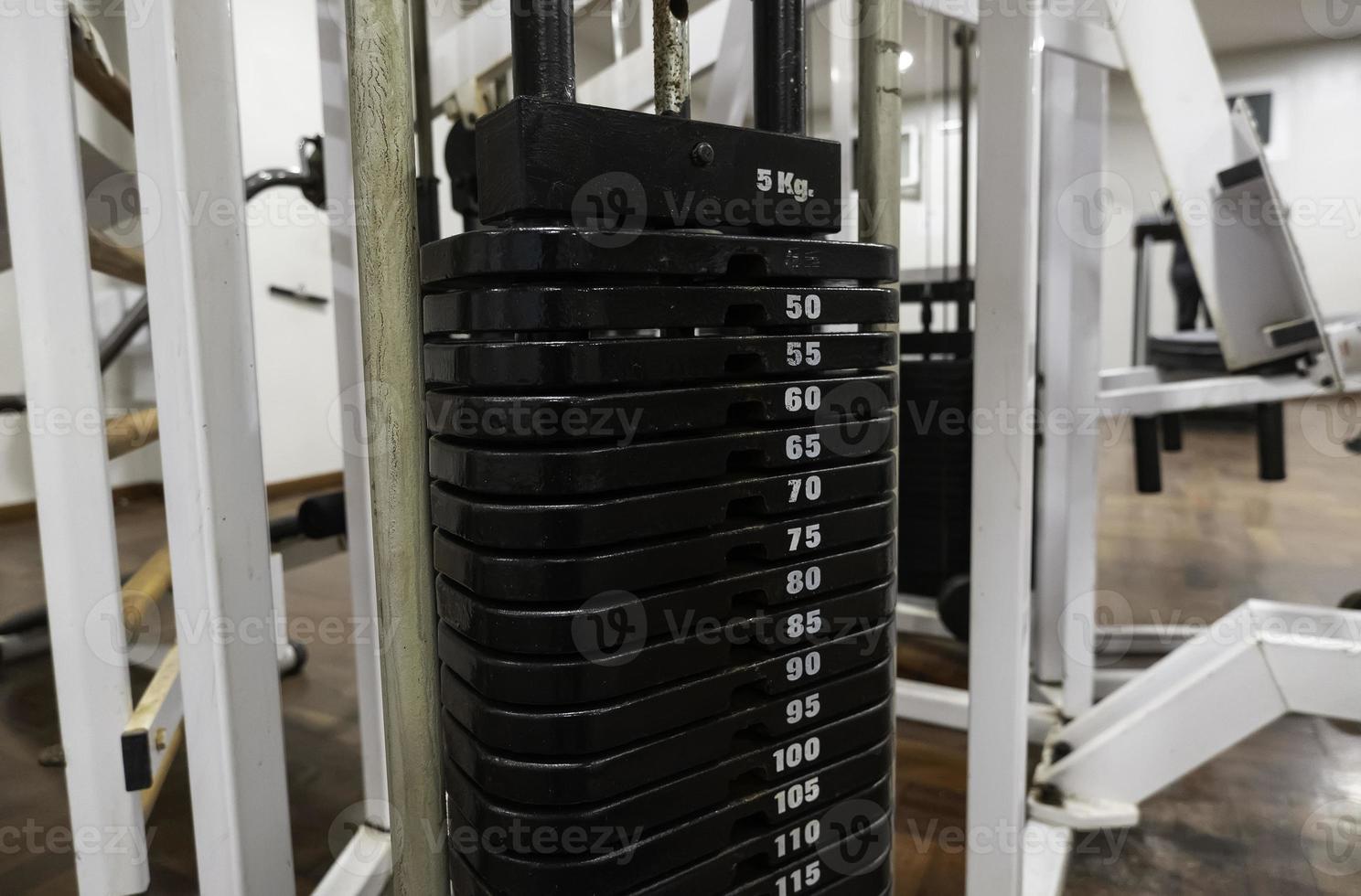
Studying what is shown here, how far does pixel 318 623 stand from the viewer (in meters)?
1.95

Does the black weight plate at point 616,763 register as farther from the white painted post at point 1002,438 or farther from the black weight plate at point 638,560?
the white painted post at point 1002,438

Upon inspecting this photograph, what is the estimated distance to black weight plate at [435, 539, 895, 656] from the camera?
0.42 metres

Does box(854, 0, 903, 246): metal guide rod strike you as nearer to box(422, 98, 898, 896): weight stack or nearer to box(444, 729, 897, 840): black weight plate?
box(422, 98, 898, 896): weight stack

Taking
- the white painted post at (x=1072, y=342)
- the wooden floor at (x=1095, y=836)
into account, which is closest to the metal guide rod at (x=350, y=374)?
the wooden floor at (x=1095, y=836)

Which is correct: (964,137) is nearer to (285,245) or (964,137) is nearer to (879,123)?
(879,123)

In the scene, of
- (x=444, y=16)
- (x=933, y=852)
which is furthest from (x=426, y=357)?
(x=444, y=16)

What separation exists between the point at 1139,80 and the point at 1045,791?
0.94m

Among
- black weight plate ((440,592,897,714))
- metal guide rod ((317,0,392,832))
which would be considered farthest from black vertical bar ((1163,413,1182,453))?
metal guide rod ((317,0,392,832))

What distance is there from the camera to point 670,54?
0.51 meters

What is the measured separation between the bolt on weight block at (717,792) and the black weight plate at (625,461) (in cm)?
17

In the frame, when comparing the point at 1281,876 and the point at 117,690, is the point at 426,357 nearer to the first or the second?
the point at 117,690

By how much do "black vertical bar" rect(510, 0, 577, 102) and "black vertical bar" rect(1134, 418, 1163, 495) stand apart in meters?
1.15

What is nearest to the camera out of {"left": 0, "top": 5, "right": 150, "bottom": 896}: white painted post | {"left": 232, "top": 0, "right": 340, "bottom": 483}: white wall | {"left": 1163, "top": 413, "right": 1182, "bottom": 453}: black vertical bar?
{"left": 0, "top": 5, "right": 150, "bottom": 896}: white painted post

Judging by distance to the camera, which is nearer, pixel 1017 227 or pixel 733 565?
pixel 733 565
